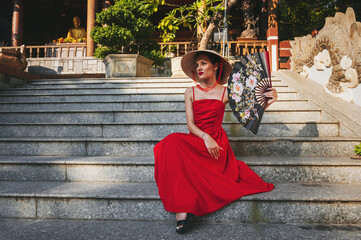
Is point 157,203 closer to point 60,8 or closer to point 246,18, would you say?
point 246,18

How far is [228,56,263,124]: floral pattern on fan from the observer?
2.20 meters

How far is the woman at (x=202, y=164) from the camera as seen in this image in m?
1.95

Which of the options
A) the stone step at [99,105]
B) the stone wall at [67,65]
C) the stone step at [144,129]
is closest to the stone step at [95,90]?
the stone step at [99,105]

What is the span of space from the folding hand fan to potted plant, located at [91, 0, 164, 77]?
4512 mm

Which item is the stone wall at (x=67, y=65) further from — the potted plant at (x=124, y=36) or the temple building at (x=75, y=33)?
the potted plant at (x=124, y=36)

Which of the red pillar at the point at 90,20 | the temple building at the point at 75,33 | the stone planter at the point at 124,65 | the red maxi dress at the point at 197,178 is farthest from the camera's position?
the red pillar at the point at 90,20

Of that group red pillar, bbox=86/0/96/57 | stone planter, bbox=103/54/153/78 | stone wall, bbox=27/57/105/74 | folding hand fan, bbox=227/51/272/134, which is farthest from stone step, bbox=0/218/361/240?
red pillar, bbox=86/0/96/57

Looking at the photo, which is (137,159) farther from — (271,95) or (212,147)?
(271,95)

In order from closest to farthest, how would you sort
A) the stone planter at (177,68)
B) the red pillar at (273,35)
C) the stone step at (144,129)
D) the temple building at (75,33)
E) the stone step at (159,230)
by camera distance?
the stone step at (159,230), the stone step at (144,129), the stone planter at (177,68), the red pillar at (273,35), the temple building at (75,33)

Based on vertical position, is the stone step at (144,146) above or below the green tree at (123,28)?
below

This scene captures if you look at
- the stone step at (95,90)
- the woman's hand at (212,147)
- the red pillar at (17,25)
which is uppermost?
the red pillar at (17,25)

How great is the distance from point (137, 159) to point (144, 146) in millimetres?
278

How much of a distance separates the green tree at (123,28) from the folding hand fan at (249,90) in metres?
4.86

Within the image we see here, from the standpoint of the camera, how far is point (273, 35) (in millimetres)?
7785
